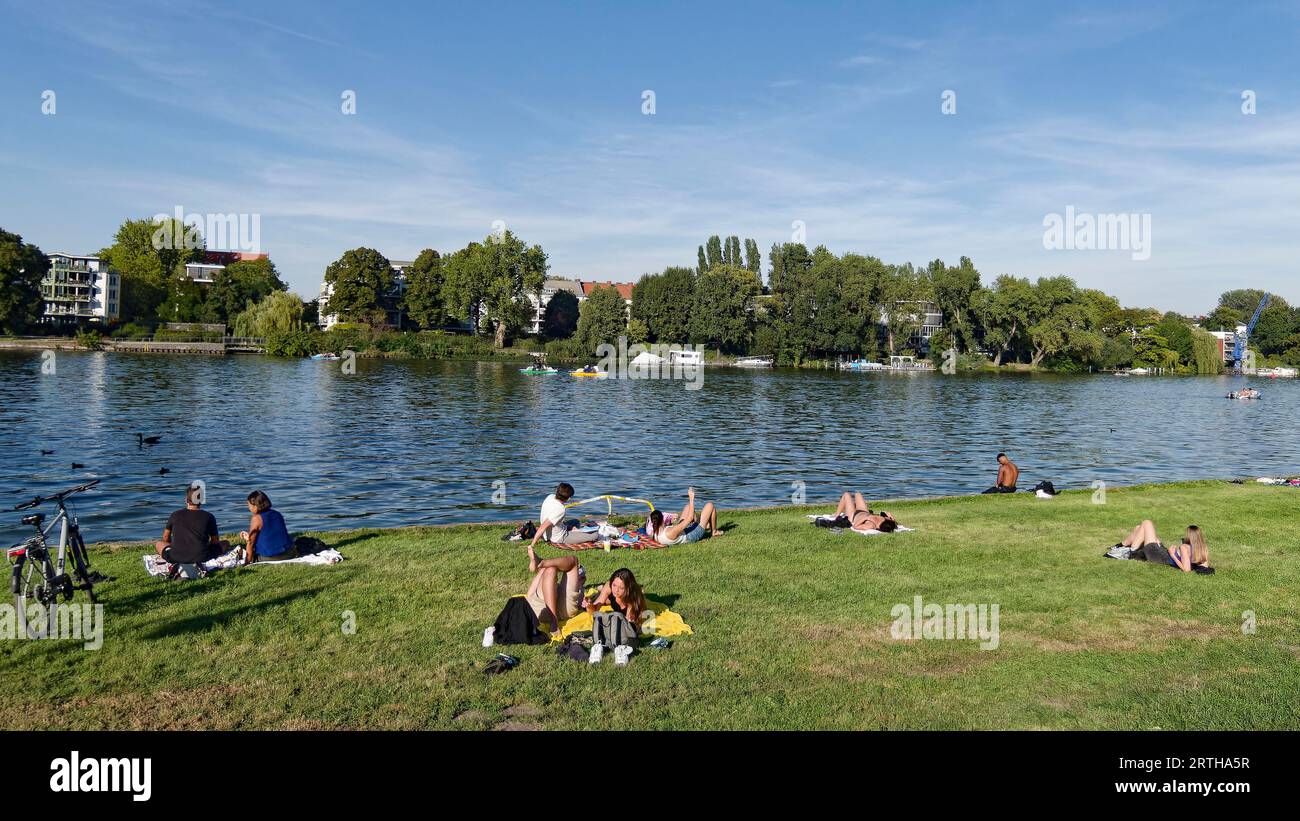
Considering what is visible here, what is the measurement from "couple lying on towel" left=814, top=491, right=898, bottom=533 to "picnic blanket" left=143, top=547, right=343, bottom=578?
10.4 metres

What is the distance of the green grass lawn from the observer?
365 inches

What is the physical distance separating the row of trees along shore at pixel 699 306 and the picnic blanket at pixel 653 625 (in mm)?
128297

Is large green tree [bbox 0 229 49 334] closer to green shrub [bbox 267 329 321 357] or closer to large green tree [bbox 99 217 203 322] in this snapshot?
large green tree [bbox 99 217 203 322]

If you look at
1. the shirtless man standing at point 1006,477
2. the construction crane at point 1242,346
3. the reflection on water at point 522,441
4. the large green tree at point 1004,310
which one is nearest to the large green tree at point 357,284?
the reflection on water at point 522,441

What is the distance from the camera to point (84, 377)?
76.8 m

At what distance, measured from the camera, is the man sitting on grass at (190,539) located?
14977 mm

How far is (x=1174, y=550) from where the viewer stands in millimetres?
16422

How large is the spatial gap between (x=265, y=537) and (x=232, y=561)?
75 cm

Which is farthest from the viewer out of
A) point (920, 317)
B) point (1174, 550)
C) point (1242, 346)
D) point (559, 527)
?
point (1242, 346)

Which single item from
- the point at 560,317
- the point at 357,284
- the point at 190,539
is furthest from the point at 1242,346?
the point at 190,539

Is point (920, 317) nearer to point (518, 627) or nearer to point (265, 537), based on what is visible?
point (265, 537)

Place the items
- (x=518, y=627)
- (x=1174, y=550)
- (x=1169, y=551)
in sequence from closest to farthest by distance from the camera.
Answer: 1. (x=518, y=627)
2. (x=1174, y=550)
3. (x=1169, y=551)
